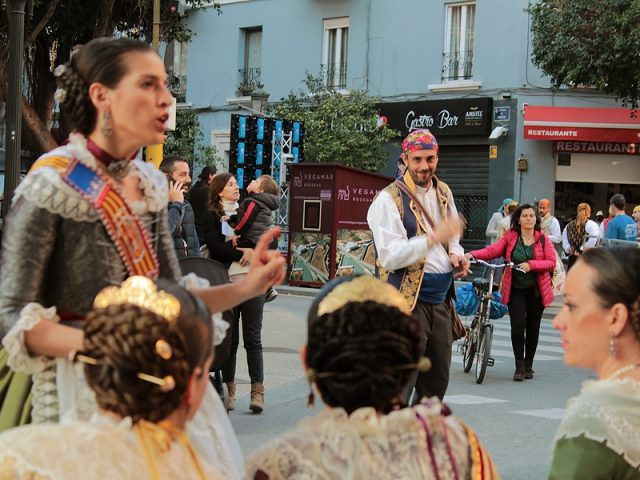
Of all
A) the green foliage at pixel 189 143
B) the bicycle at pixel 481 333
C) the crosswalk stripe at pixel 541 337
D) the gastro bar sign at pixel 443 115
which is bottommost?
the crosswalk stripe at pixel 541 337

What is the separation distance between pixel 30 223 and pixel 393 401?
1070mm

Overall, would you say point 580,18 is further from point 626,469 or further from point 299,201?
point 626,469

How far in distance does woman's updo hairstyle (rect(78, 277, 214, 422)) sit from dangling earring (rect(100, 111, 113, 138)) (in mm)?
880

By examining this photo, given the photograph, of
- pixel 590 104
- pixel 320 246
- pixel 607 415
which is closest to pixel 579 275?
pixel 607 415

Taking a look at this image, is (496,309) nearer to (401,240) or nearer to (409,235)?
(409,235)

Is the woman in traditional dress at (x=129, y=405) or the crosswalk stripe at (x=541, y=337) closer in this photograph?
the woman in traditional dress at (x=129, y=405)

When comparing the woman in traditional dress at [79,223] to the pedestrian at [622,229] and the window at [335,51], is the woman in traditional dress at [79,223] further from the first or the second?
the window at [335,51]

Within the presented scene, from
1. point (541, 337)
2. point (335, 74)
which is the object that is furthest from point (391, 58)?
point (541, 337)

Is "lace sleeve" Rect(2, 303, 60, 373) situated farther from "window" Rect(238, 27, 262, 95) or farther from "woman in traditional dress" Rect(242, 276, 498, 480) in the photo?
"window" Rect(238, 27, 262, 95)

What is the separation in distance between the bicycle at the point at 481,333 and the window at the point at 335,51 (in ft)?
63.6

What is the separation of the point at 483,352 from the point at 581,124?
1673cm

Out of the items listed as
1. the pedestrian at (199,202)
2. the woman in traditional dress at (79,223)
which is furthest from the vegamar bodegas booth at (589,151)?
the woman in traditional dress at (79,223)

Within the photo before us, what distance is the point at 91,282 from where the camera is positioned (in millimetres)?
2982

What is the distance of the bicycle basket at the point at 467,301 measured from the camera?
11562 millimetres
